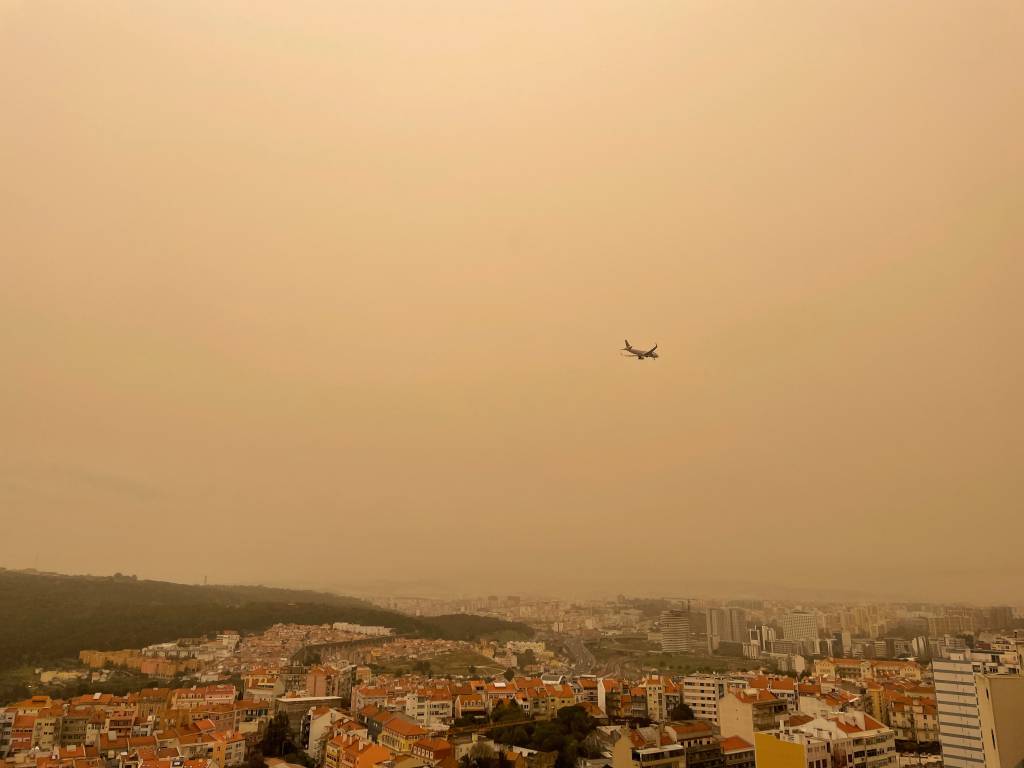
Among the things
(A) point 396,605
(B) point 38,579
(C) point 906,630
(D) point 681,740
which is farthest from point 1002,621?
(B) point 38,579

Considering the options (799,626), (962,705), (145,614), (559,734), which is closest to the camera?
(962,705)

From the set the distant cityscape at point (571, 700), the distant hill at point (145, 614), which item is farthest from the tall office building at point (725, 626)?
the distant hill at point (145, 614)

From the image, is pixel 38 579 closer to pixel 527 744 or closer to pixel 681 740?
pixel 527 744

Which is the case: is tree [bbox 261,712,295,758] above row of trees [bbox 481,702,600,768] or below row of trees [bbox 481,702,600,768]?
below

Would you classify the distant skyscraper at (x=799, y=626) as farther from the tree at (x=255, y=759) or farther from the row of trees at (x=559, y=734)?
the tree at (x=255, y=759)

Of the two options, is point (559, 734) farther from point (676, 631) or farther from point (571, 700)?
point (676, 631)

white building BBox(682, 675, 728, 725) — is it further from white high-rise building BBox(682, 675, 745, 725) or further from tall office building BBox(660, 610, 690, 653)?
tall office building BBox(660, 610, 690, 653)

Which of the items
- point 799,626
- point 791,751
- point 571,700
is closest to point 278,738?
point 571,700

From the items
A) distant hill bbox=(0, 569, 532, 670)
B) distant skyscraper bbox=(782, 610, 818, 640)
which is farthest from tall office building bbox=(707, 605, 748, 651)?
distant hill bbox=(0, 569, 532, 670)
